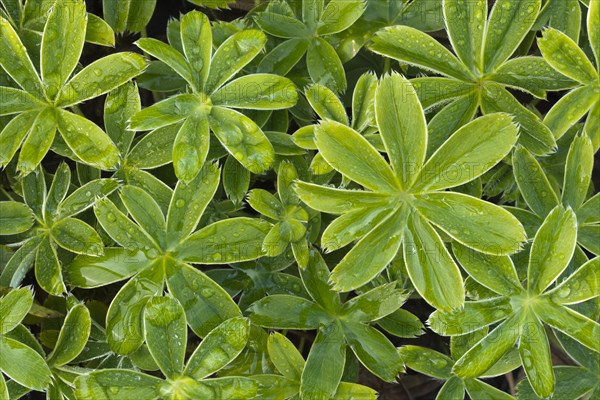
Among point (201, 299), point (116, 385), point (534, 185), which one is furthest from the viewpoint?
point (534, 185)

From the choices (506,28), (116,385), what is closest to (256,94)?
(506,28)

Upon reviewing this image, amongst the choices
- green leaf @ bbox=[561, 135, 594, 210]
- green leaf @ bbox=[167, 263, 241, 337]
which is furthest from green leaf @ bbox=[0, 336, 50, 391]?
green leaf @ bbox=[561, 135, 594, 210]

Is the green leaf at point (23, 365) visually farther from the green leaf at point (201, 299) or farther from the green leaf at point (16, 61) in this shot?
the green leaf at point (16, 61)

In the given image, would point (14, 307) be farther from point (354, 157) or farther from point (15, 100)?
point (354, 157)

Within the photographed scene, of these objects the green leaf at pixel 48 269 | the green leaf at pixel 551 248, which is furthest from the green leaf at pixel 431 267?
the green leaf at pixel 48 269

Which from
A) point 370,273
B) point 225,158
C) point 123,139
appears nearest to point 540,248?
point 370,273

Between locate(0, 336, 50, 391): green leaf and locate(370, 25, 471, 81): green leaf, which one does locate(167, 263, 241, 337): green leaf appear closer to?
locate(0, 336, 50, 391): green leaf

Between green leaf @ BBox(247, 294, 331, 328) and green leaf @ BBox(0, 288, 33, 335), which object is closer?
green leaf @ BBox(0, 288, 33, 335)
